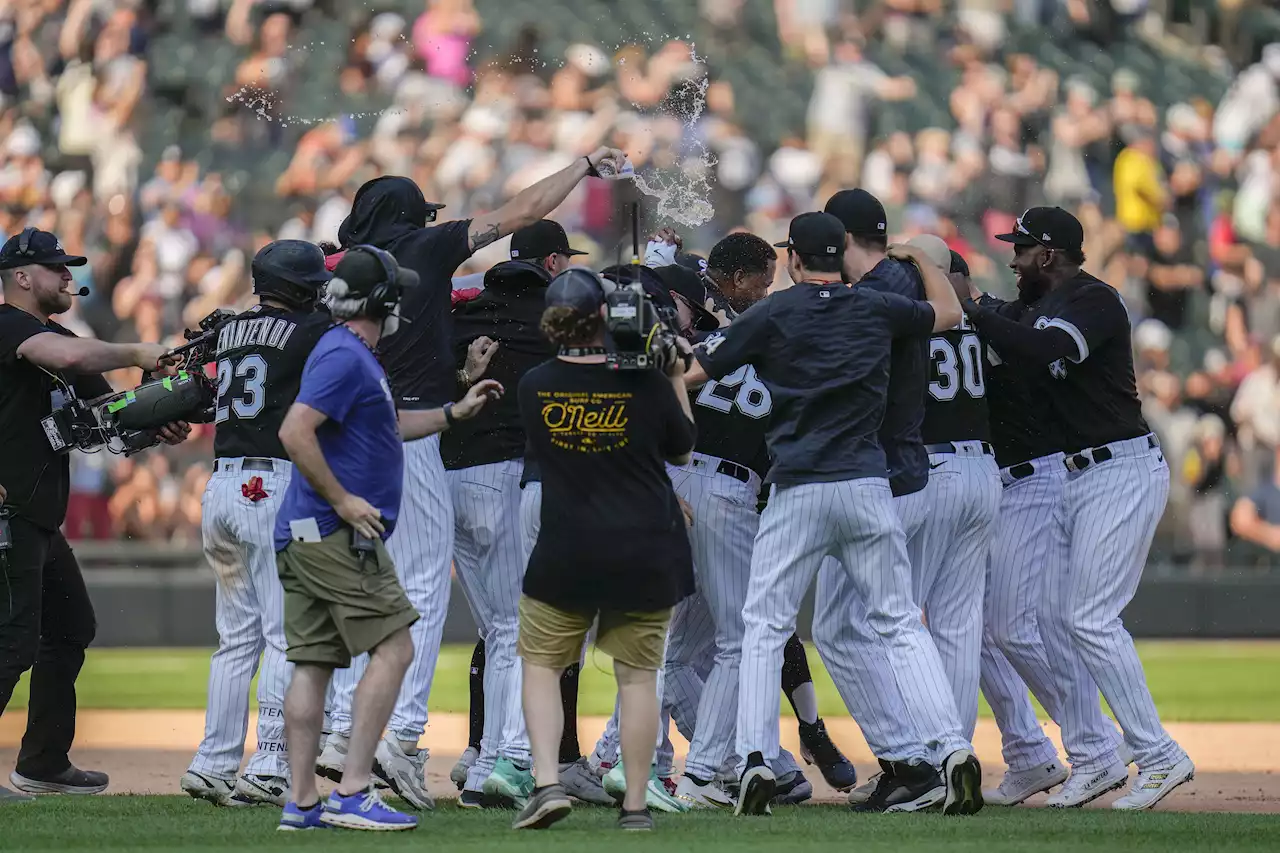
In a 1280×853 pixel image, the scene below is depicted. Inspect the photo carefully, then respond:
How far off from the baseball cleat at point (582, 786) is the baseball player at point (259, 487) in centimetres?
105

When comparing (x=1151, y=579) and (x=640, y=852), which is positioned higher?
(x=1151, y=579)

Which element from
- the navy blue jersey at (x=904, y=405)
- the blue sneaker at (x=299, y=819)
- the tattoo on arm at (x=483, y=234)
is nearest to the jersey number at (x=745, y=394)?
the navy blue jersey at (x=904, y=405)

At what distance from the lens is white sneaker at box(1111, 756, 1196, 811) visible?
7230 mm

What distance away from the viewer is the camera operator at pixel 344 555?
5977 mm

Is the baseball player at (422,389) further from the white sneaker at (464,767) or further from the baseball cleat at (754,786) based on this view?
the baseball cleat at (754,786)

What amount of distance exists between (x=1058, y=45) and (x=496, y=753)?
12.0 meters

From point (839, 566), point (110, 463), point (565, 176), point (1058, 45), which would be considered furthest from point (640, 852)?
point (1058, 45)

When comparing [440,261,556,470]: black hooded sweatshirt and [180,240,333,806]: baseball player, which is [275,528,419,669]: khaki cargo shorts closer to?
[180,240,333,806]: baseball player

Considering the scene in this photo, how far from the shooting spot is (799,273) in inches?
277

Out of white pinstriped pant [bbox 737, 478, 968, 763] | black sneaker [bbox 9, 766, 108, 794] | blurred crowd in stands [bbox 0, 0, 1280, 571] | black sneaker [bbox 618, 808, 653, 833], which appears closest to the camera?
black sneaker [bbox 618, 808, 653, 833]

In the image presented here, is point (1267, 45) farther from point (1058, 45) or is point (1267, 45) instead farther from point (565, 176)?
point (565, 176)

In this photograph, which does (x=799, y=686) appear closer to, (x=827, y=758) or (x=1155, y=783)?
(x=827, y=758)

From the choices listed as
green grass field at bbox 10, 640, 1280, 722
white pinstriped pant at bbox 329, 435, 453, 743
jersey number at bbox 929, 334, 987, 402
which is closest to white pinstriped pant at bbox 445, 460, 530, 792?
white pinstriped pant at bbox 329, 435, 453, 743

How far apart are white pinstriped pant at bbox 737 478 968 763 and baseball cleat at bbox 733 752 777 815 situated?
0.18 ft
